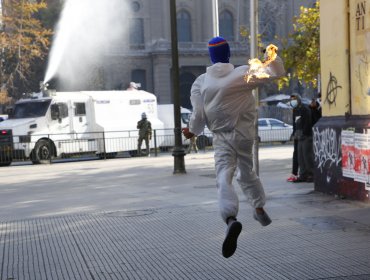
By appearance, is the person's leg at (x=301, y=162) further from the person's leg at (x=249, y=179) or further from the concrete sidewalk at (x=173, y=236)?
the person's leg at (x=249, y=179)

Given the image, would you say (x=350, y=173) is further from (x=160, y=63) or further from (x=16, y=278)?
(x=160, y=63)

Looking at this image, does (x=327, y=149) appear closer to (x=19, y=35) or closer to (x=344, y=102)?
(x=344, y=102)

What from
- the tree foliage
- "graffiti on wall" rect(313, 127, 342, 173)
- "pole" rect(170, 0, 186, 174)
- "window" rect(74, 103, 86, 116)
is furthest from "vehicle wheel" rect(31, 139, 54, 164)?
"graffiti on wall" rect(313, 127, 342, 173)

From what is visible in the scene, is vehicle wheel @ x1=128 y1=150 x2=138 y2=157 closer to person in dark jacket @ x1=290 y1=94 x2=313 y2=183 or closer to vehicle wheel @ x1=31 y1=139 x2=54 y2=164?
vehicle wheel @ x1=31 y1=139 x2=54 y2=164

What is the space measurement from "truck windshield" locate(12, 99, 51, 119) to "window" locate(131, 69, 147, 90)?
30.2 metres

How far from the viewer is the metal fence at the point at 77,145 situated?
2195cm

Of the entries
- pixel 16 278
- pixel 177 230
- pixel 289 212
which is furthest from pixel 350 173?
pixel 16 278

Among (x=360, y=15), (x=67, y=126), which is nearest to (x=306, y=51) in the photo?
(x=360, y=15)

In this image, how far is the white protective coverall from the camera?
207 inches

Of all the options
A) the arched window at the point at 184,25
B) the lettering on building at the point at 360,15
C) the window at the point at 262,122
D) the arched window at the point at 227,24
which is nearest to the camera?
the lettering on building at the point at 360,15

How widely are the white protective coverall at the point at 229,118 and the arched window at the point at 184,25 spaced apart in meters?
49.9

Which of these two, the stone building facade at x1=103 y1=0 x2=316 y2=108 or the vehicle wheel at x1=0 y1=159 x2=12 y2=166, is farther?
the stone building facade at x1=103 y1=0 x2=316 y2=108

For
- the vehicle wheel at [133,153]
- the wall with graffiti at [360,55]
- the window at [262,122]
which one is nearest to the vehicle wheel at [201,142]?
the vehicle wheel at [133,153]

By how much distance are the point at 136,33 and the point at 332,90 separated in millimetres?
45358
